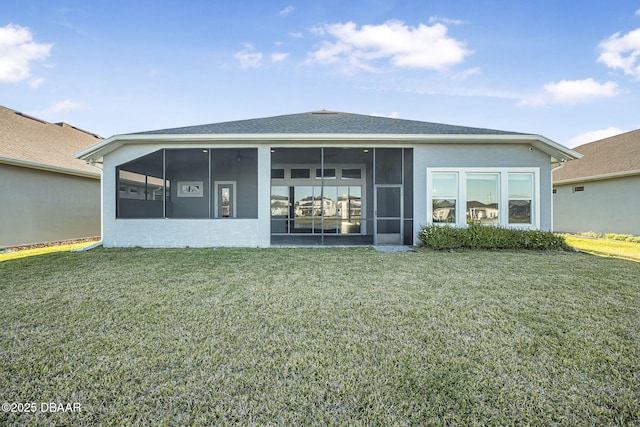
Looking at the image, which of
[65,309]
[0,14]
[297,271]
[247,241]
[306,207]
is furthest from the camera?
[306,207]

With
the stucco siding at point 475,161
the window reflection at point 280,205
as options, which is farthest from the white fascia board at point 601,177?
the window reflection at point 280,205

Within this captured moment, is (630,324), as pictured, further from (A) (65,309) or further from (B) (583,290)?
(A) (65,309)

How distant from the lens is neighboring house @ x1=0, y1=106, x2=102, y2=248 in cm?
905

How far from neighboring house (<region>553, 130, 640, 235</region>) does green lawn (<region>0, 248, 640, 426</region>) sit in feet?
31.5

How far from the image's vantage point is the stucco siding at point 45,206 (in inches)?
355

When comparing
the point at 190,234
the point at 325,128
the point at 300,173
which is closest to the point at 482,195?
the point at 325,128

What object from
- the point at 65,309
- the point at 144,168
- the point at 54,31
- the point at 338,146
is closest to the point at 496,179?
the point at 338,146

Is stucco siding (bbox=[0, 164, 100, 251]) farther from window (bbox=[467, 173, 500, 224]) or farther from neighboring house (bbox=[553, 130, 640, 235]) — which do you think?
neighboring house (bbox=[553, 130, 640, 235])

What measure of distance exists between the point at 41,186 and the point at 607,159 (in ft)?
73.1

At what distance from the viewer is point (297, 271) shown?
5.64 metres

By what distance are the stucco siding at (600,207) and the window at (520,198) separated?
625 centimetres

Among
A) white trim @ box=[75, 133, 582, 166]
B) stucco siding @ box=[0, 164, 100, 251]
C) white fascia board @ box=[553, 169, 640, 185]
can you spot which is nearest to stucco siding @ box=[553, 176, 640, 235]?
white fascia board @ box=[553, 169, 640, 185]

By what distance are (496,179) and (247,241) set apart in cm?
755

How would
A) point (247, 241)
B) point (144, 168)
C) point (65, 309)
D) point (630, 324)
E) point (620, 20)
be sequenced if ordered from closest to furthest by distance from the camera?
point (630, 324)
point (65, 309)
point (247, 241)
point (620, 20)
point (144, 168)
